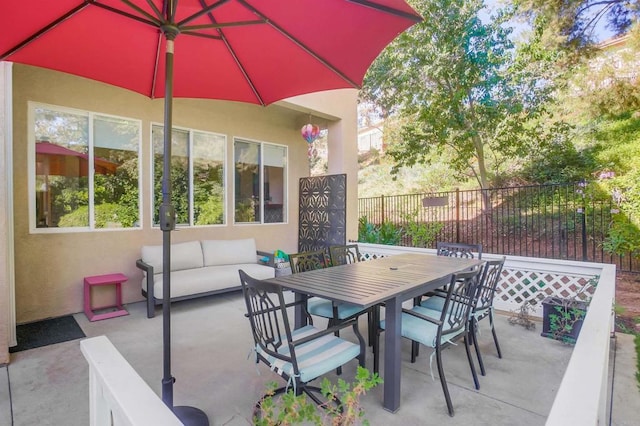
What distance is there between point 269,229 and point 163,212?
15.6 ft

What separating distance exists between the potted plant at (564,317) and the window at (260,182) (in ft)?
15.5

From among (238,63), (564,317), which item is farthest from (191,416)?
(564,317)

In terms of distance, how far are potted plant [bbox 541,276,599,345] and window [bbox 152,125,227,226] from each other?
4997 millimetres

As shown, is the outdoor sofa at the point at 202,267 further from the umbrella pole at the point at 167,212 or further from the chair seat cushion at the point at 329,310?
the umbrella pole at the point at 167,212

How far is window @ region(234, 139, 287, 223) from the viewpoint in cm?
614

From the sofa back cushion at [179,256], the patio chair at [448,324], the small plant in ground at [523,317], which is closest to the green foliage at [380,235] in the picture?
the small plant in ground at [523,317]

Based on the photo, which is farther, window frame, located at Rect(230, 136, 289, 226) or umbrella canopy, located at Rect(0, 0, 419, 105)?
window frame, located at Rect(230, 136, 289, 226)

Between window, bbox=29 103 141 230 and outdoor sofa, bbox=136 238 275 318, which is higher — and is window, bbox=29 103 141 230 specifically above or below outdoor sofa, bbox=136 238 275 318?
above

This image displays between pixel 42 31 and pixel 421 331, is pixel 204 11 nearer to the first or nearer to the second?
pixel 42 31

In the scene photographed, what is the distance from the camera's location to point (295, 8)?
1959 millimetres

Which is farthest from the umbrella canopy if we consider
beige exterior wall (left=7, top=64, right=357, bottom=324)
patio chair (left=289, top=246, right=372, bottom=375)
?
beige exterior wall (left=7, top=64, right=357, bottom=324)

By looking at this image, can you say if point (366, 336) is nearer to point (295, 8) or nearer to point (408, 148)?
point (295, 8)

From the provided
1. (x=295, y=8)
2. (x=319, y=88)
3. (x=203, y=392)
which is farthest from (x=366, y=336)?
(x=295, y=8)

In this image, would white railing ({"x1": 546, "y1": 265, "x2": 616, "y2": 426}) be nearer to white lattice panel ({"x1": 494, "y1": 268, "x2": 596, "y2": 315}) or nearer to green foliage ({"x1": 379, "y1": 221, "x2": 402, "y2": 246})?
white lattice panel ({"x1": 494, "y1": 268, "x2": 596, "y2": 315})
